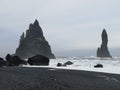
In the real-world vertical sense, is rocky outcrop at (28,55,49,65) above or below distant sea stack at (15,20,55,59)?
below

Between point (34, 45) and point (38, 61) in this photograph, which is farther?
point (34, 45)

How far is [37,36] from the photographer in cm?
18938

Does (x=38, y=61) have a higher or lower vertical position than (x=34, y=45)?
lower

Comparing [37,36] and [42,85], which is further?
[37,36]

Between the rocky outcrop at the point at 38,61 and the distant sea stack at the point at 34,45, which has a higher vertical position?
the distant sea stack at the point at 34,45

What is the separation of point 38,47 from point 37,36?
9.94 m

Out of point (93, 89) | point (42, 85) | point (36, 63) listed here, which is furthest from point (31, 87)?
point (36, 63)

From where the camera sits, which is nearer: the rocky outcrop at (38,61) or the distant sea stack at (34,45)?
the rocky outcrop at (38,61)

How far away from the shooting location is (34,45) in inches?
7259

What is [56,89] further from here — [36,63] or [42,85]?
[36,63]

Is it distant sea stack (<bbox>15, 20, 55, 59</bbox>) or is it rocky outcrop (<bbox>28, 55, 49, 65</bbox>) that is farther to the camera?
distant sea stack (<bbox>15, 20, 55, 59</bbox>)

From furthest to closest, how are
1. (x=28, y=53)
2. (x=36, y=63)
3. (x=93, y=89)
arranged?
(x=28, y=53), (x=36, y=63), (x=93, y=89)

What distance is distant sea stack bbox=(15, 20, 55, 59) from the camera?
18200 cm

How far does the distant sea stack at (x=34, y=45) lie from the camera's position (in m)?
182
